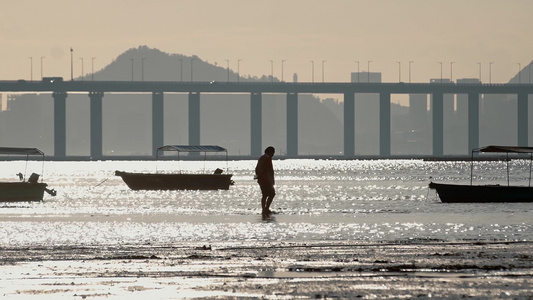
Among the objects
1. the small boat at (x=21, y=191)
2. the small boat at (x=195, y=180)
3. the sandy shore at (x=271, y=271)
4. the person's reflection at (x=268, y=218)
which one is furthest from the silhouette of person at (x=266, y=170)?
the small boat at (x=195, y=180)

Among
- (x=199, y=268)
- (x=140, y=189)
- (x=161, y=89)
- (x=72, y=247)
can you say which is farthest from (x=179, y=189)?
(x=161, y=89)

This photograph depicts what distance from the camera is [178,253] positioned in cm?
1869

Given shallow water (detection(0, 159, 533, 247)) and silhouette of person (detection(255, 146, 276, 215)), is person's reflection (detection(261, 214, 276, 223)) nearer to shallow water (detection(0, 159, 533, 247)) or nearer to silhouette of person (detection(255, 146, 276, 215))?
shallow water (detection(0, 159, 533, 247))

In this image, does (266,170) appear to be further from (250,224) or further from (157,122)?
(157,122)

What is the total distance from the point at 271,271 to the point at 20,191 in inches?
1326

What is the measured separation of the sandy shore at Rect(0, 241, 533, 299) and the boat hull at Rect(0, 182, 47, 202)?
27.6m

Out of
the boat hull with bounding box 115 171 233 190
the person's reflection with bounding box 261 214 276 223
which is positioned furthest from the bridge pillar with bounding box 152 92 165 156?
the person's reflection with bounding box 261 214 276 223

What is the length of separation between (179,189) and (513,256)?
149 ft

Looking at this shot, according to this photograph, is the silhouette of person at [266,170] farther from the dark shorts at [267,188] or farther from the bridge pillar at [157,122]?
the bridge pillar at [157,122]

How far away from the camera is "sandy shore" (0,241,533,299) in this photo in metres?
13.1

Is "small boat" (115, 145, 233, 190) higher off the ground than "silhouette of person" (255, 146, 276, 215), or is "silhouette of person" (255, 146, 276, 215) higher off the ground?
"silhouette of person" (255, 146, 276, 215)

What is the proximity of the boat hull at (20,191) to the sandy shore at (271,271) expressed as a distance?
27636 millimetres

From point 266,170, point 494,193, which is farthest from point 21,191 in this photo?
point 266,170

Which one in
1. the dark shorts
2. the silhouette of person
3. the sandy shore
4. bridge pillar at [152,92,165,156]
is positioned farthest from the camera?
bridge pillar at [152,92,165,156]
